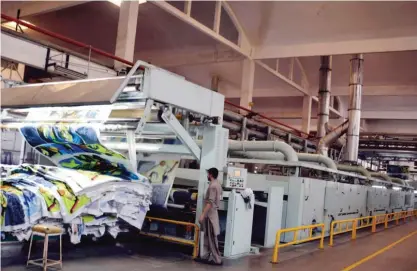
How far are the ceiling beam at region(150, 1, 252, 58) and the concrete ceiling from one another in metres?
0.14

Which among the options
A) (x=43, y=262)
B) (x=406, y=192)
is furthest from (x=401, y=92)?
(x=43, y=262)

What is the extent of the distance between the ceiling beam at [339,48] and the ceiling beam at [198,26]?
808mm

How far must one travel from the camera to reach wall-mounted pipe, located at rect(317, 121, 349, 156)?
1659 centimetres

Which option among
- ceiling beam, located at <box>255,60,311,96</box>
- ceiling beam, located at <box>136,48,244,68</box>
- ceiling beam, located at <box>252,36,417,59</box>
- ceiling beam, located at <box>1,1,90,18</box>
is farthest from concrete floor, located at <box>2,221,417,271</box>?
ceiling beam, located at <box>136,48,244,68</box>

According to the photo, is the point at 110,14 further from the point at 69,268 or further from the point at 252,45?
the point at 69,268

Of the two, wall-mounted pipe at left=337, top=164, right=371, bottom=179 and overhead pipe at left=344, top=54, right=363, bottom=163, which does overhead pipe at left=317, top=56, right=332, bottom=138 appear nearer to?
overhead pipe at left=344, top=54, right=363, bottom=163

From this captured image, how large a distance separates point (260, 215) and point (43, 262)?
5043 millimetres

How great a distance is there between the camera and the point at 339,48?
1495 cm

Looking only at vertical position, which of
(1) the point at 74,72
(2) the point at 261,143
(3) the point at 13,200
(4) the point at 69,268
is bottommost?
(4) the point at 69,268

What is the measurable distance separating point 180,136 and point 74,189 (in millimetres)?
1649

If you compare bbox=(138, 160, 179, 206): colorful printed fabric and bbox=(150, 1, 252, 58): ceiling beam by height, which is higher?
bbox=(150, 1, 252, 58): ceiling beam

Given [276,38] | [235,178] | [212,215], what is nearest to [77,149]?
[212,215]

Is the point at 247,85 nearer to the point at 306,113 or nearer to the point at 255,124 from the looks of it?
the point at 255,124

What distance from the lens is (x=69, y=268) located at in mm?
5223
